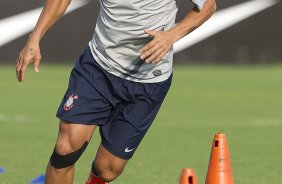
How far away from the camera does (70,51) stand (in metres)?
20.5

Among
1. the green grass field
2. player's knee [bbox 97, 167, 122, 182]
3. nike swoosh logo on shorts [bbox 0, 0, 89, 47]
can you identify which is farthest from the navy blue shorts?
nike swoosh logo on shorts [bbox 0, 0, 89, 47]

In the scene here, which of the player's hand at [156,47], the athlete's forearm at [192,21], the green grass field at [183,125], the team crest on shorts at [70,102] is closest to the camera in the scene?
the player's hand at [156,47]

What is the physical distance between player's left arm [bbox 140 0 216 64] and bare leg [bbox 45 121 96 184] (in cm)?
73

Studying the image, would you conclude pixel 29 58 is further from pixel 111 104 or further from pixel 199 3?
pixel 199 3

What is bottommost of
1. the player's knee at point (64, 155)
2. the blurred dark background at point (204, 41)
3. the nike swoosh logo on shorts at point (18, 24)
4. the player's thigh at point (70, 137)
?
the blurred dark background at point (204, 41)

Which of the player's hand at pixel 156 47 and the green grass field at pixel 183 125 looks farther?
the green grass field at pixel 183 125

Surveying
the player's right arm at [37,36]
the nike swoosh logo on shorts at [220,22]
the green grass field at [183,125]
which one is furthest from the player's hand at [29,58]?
the nike swoosh logo on shorts at [220,22]

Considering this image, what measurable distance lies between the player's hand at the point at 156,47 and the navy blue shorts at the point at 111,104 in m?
0.58

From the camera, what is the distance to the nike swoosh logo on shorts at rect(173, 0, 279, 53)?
20.2 meters

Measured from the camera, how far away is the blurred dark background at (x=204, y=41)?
1980 cm

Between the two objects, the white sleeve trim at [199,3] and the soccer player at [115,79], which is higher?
the white sleeve trim at [199,3]

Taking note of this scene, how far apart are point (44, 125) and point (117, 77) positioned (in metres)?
6.13

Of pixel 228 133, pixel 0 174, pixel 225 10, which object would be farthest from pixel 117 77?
pixel 225 10

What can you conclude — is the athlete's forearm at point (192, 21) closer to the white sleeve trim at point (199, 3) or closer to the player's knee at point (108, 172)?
the white sleeve trim at point (199, 3)
